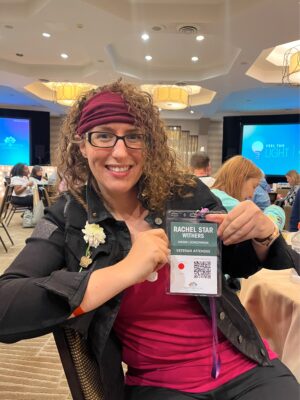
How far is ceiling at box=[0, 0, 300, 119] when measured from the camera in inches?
173

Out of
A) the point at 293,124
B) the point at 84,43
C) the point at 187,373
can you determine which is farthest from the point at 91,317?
the point at 293,124

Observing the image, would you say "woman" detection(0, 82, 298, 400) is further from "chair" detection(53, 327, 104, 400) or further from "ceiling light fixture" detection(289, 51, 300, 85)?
"ceiling light fixture" detection(289, 51, 300, 85)

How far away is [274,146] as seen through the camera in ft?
39.3

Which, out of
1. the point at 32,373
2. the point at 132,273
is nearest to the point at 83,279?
the point at 132,273

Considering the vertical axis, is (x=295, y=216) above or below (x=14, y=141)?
below

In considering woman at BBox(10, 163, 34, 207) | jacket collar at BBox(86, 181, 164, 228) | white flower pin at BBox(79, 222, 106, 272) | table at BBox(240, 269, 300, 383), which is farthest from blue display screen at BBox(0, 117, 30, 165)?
white flower pin at BBox(79, 222, 106, 272)

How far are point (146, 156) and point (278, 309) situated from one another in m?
0.84

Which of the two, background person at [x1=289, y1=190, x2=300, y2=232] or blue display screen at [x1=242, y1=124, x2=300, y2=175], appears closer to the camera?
background person at [x1=289, y1=190, x2=300, y2=232]

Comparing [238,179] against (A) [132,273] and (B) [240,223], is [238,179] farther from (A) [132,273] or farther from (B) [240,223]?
(A) [132,273]

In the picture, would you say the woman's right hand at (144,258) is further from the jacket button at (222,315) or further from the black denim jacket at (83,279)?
the jacket button at (222,315)

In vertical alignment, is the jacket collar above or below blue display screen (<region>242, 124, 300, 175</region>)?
below

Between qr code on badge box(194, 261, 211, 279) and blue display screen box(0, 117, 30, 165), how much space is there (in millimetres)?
12196

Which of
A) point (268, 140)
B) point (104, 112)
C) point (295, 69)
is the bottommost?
point (104, 112)

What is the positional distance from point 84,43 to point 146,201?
5.25 metres
